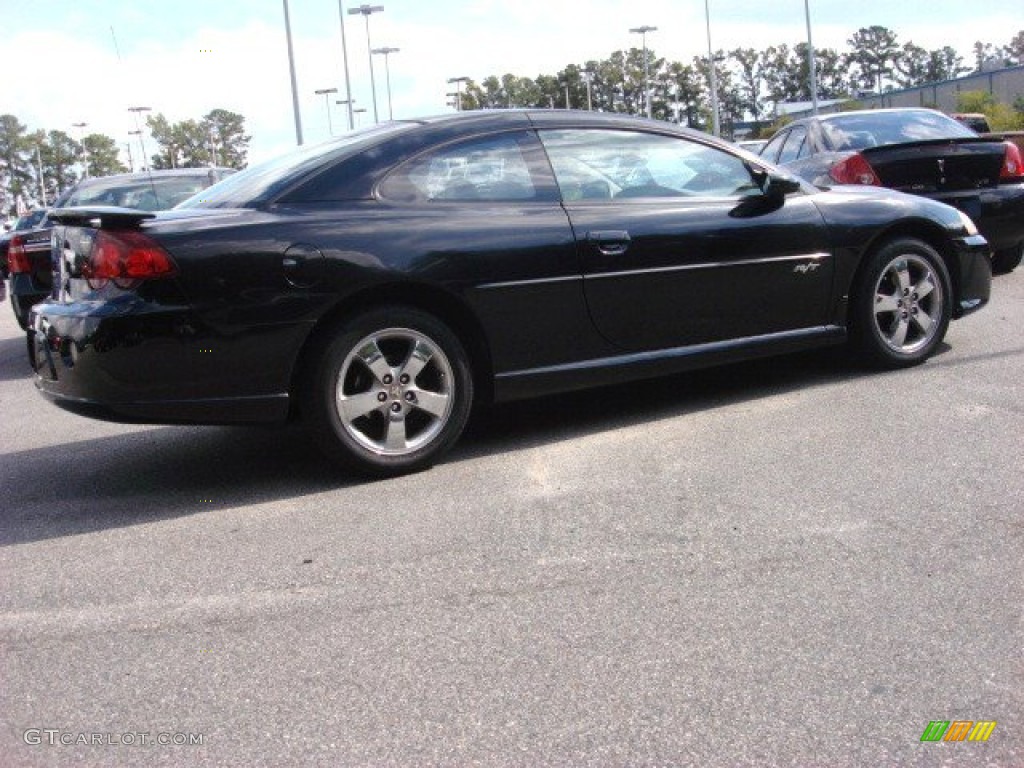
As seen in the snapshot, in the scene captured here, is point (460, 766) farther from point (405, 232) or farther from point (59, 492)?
point (59, 492)

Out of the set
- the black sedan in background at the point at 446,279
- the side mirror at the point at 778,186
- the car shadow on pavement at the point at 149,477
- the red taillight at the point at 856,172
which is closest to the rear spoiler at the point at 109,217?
the black sedan in background at the point at 446,279

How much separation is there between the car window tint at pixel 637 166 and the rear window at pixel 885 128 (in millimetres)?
4047

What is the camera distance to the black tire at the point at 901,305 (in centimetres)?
614

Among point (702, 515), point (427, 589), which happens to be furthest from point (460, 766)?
point (702, 515)

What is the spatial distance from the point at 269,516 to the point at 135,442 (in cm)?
180

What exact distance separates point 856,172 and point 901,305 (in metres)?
2.78

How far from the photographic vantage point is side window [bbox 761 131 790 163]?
37.4ft

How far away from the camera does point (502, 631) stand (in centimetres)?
323

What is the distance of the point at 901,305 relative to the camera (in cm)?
627

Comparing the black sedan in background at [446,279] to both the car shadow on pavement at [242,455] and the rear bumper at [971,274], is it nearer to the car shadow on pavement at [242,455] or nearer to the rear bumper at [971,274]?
the car shadow on pavement at [242,455]

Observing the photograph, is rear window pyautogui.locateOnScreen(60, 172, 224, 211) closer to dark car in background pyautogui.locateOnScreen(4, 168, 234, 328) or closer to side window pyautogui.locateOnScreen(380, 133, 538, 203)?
dark car in background pyautogui.locateOnScreen(4, 168, 234, 328)

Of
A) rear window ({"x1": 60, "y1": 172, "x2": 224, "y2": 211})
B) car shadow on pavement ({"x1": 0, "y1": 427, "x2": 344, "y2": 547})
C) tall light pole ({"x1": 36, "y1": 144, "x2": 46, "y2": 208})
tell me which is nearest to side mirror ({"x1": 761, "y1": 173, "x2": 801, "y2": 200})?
car shadow on pavement ({"x1": 0, "y1": 427, "x2": 344, "y2": 547})

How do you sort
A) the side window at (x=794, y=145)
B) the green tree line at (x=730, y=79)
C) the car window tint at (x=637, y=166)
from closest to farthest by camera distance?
1. the car window tint at (x=637, y=166)
2. the side window at (x=794, y=145)
3. the green tree line at (x=730, y=79)

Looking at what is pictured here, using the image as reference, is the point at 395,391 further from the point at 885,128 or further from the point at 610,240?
the point at 885,128
